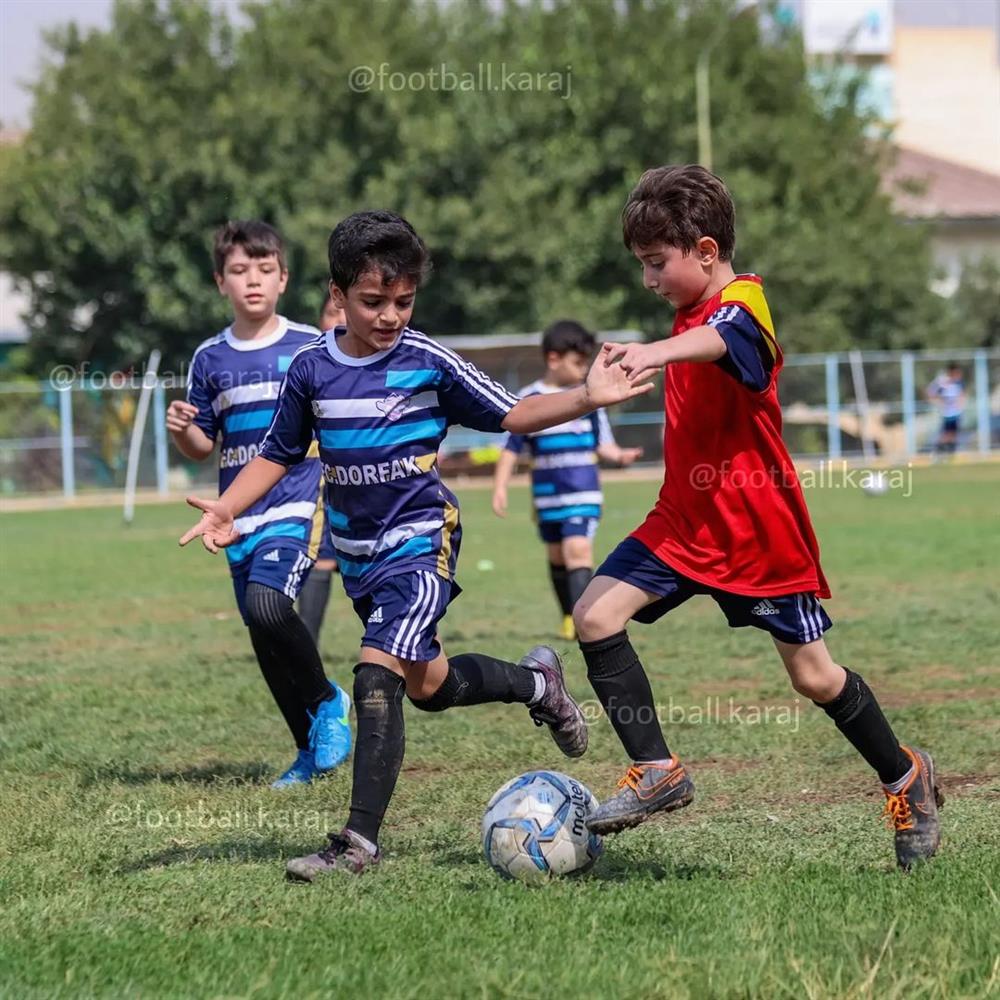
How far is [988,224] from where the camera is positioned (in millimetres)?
49562

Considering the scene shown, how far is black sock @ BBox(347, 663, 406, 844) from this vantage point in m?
4.46

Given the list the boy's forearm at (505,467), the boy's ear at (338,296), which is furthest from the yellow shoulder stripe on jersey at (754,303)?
the boy's forearm at (505,467)

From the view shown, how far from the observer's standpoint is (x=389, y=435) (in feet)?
15.4

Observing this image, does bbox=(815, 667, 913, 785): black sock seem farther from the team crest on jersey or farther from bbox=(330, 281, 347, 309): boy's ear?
bbox=(330, 281, 347, 309): boy's ear

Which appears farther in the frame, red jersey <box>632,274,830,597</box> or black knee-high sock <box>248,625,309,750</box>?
black knee-high sock <box>248,625,309,750</box>

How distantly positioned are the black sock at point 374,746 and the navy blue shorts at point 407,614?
78 millimetres

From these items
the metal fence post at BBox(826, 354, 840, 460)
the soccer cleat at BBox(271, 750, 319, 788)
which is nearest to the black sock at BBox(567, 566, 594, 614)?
the soccer cleat at BBox(271, 750, 319, 788)

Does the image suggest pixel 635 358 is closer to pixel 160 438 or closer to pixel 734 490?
pixel 734 490

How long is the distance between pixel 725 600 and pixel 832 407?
3045cm

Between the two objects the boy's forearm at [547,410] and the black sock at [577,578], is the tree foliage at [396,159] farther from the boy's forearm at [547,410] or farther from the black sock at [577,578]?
the boy's forearm at [547,410]

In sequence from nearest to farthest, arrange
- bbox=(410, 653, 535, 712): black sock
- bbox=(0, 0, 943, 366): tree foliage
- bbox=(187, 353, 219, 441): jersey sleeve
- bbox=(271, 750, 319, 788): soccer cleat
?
bbox=(410, 653, 535, 712): black sock < bbox=(271, 750, 319, 788): soccer cleat < bbox=(187, 353, 219, 441): jersey sleeve < bbox=(0, 0, 943, 366): tree foliage

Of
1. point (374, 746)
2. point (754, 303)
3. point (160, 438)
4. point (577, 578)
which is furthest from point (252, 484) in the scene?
point (160, 438)

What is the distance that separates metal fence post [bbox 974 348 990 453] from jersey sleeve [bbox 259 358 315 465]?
32097mm

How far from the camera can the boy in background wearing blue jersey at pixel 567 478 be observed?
9688 millimetres
